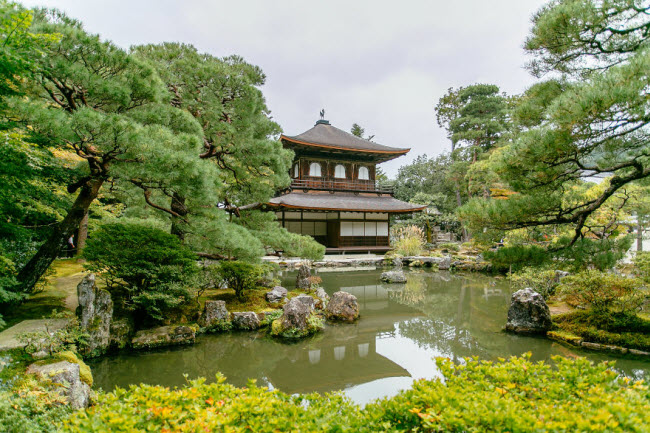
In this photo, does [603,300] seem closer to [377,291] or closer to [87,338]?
[377,291]

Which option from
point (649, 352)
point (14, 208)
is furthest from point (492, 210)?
point (14, 208)

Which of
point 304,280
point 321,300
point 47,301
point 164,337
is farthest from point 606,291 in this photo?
point 47,301

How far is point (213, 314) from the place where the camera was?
5750 millimetres

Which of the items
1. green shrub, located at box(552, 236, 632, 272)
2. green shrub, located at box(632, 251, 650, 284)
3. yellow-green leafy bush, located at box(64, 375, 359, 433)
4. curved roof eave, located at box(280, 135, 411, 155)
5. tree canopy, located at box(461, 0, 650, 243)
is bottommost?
yellow-green leafy bush, located at box(64, 375, 359, 433)

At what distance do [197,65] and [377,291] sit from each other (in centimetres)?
737

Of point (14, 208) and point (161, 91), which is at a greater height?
point (161, 91)

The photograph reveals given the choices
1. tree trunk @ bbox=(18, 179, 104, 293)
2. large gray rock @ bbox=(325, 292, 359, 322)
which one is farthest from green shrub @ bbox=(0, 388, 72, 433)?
large gray rock @ bbox=(325, 292, 359, 322)

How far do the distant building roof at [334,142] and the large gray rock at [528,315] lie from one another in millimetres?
11416

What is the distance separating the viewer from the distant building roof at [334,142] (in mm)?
15438

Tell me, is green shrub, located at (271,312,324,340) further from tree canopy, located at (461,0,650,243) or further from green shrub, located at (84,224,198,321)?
tree canopy, located at (461,0,650,243)

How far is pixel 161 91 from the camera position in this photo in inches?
190

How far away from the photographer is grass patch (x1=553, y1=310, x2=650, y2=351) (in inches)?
181

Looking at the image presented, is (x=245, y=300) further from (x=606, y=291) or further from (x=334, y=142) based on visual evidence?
(x=334, y=142)

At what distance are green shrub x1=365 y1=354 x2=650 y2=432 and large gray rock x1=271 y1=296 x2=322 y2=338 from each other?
374 cm
